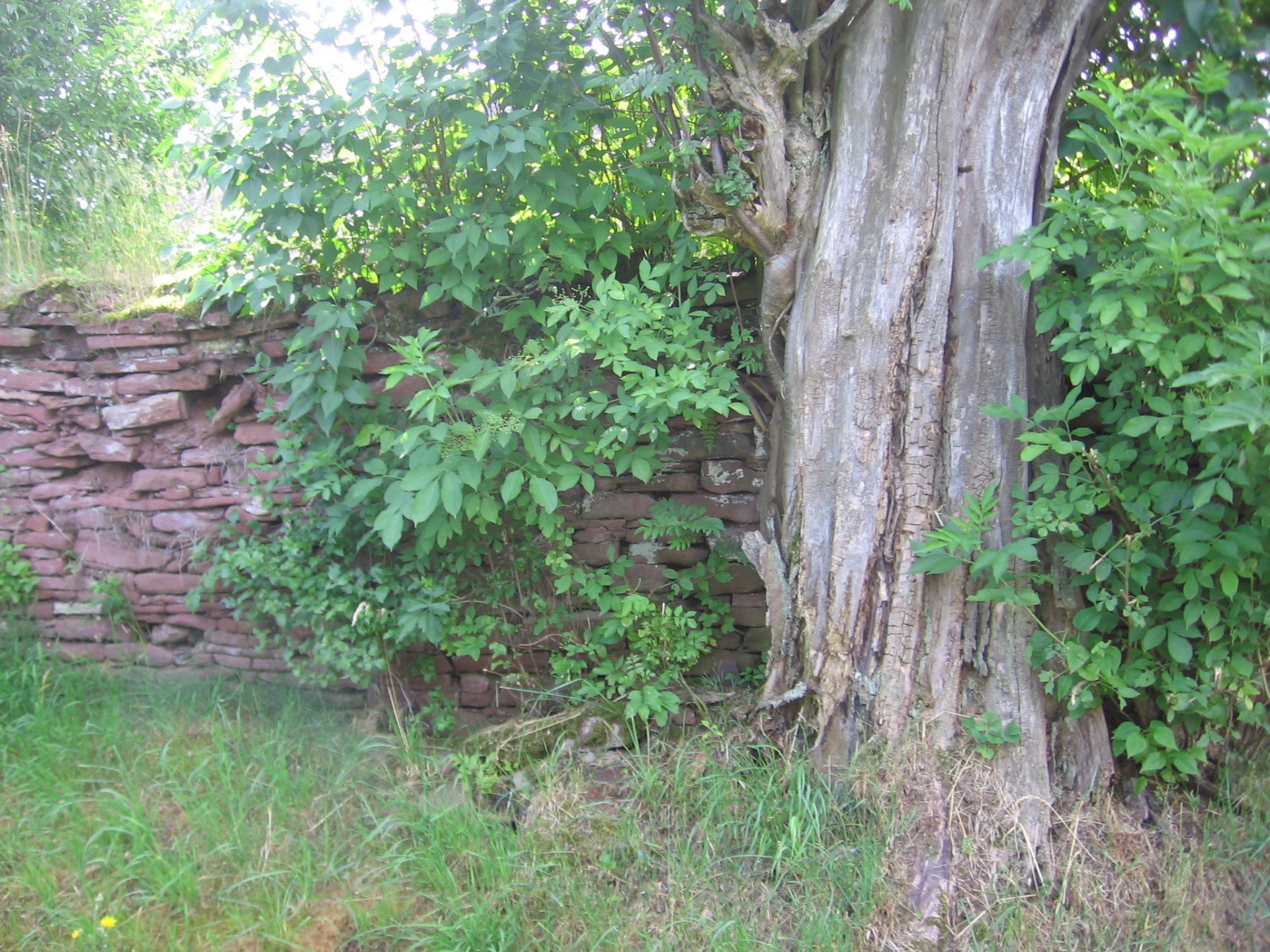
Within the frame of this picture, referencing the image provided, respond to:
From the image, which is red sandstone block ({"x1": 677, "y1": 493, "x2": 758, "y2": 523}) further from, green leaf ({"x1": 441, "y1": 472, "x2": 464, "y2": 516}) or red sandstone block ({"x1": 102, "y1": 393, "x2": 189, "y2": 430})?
red sandstone block ({"x1": 102, "y1": 393, "x2": 189, "y2": 430})

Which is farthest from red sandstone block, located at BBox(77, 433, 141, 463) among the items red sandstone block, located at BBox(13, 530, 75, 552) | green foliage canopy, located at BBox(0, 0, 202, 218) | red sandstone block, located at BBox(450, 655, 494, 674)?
green foliage canopy, located at BBox(0, 0, 202, 218)

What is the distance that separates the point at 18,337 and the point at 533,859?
139 inches

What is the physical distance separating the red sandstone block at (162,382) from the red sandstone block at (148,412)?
4cm

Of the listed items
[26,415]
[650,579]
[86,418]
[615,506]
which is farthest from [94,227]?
[650,579]

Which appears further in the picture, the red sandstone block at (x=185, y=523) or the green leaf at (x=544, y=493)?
the red sandstone block at (x=185, y=523)

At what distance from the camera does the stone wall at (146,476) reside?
A: 3.68m

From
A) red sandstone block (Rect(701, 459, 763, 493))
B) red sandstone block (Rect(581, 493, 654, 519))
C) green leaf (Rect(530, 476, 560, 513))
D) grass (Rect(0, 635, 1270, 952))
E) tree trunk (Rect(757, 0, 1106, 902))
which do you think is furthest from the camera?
red sandstone block (Rect(581, 493, 654, 519))

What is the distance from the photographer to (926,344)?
2572mm

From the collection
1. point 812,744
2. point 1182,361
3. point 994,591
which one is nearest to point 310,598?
point 812,744

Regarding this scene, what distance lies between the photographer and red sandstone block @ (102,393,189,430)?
3814 mm

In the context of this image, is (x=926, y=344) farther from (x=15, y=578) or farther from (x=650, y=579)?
(x=15, y=578)

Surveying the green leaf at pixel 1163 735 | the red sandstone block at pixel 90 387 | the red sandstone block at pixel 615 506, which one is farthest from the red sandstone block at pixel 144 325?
the green leaf at pixel 1163 735

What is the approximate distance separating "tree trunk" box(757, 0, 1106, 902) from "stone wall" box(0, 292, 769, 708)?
3.32 ft

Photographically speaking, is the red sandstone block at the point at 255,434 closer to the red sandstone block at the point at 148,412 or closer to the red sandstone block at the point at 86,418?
the red sandstone block at the point at 148,412
